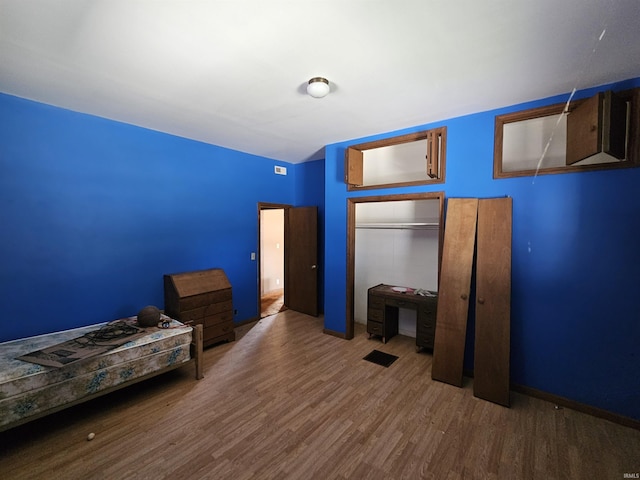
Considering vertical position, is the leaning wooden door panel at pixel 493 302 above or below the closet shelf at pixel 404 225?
below

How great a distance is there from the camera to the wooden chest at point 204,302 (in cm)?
329

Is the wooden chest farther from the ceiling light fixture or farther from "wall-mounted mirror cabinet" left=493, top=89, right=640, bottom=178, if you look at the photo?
"wall-mounted mirror cabinet" left=493, top=89, right=640, bottom=178

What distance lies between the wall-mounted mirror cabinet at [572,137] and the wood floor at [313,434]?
7.08 feet

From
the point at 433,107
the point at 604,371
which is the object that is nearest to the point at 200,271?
the point at 433,107

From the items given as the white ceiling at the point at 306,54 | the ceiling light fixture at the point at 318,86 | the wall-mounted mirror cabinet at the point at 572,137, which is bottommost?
the wall-mounted mirror cabinet at the point at 572,137

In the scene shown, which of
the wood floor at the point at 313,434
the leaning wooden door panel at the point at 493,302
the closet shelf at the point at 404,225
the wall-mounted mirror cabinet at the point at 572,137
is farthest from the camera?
the closet shelf at the point at 404,225

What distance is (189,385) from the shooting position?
2.72m

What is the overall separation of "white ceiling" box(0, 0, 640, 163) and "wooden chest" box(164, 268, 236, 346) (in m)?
1.99

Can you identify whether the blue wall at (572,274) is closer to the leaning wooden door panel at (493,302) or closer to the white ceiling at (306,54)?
the leaning wooden door panel at (493,302)

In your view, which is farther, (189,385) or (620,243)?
(189,385)

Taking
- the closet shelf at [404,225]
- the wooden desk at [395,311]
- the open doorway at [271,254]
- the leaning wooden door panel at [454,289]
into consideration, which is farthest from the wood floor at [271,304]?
the leaning wooden door panel at [454,289]

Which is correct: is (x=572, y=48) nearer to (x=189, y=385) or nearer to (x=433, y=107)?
(x=433, y=107)

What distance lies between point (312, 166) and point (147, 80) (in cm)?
307

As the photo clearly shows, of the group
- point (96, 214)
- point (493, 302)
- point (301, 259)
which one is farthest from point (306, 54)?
point (301, 259)
